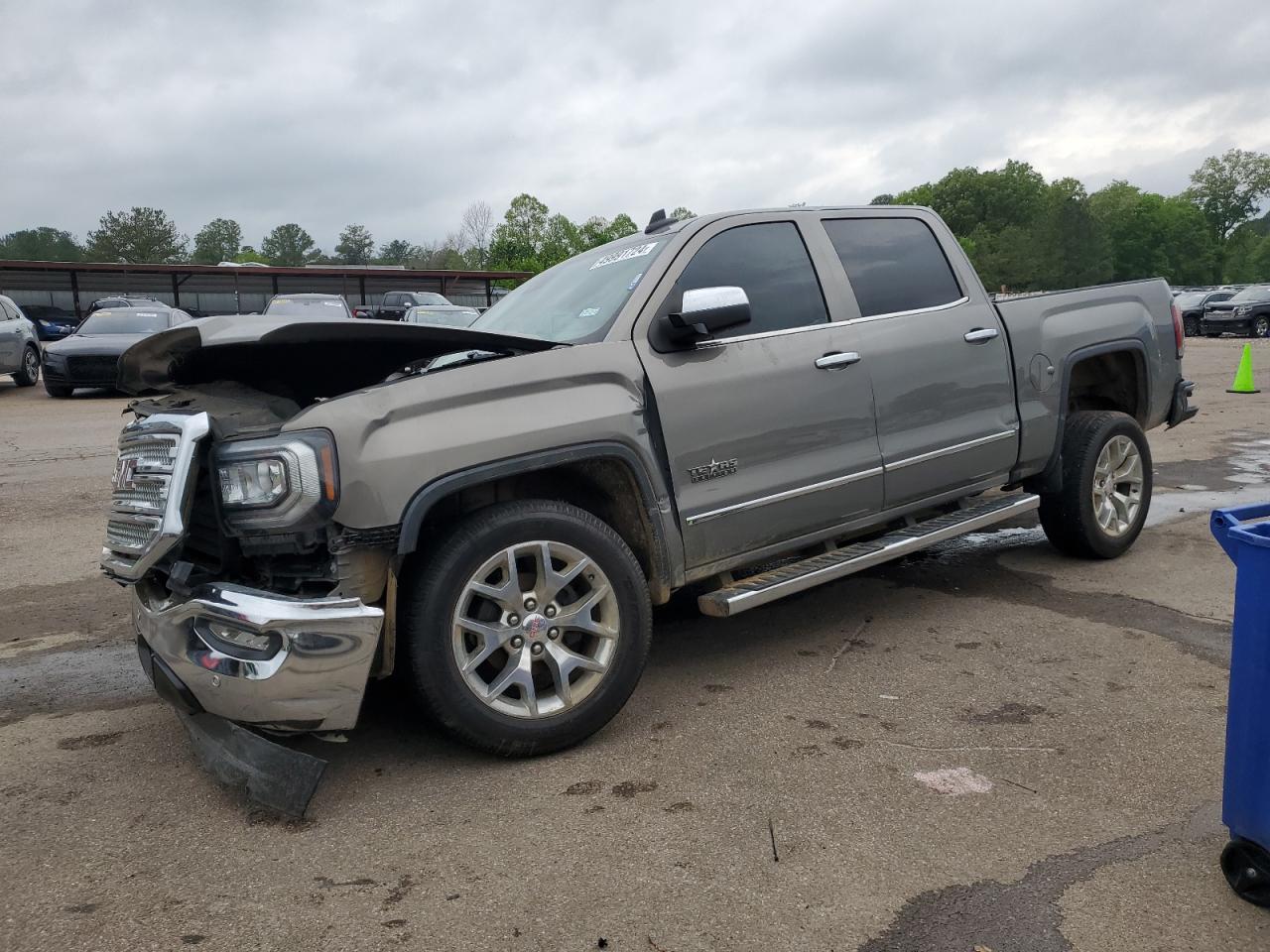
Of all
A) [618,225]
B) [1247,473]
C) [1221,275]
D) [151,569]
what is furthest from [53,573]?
[1221,275]

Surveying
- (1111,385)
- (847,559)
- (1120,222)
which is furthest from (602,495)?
(1120,222)

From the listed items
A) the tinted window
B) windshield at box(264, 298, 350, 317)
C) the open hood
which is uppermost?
windshield at box(264, 298, 350, 317)

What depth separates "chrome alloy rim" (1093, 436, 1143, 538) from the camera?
546 cm

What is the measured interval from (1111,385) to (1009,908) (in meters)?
4.24

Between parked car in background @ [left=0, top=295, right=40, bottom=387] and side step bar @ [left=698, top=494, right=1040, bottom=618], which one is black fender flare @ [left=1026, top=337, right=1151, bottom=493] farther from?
parked car in background @ [left=0, top=295, right=40, bottom=387]

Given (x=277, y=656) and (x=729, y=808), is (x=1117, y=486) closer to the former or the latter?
(x=729, y=808)

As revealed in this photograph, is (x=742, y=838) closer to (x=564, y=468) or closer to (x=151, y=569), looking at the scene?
(x=564, y=468)

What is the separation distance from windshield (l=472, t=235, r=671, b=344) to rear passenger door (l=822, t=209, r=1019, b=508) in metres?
0.98

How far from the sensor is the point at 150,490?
3.20 m

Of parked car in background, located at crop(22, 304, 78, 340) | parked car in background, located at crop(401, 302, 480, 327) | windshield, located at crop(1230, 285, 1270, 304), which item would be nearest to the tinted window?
parked car in background, located at crop(401, 302, 480, 327)

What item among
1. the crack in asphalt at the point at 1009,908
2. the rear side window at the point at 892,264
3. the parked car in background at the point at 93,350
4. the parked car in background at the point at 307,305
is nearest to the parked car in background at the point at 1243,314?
the parked car in background at the point at 307,305

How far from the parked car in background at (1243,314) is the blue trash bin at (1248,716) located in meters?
37.2

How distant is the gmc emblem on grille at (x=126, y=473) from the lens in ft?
10.8

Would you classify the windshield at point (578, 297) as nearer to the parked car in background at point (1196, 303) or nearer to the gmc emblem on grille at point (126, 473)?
the gmc emblem on grille at point (126, 473)
